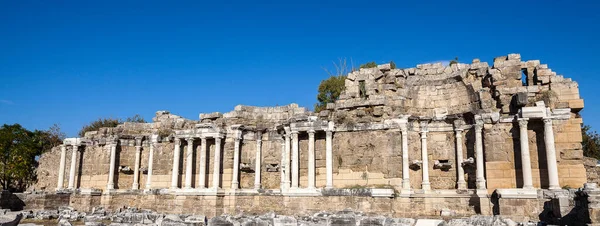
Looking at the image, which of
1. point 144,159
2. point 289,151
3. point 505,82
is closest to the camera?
point 505,82

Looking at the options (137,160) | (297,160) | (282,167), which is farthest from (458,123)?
(137,160)

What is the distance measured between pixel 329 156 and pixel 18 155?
25.7 meters

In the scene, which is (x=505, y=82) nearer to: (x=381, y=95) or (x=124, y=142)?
(x=381, y=95)

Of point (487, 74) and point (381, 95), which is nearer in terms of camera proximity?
point (487, 74)

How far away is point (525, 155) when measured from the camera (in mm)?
17766

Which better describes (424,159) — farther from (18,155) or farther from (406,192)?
(18,155)

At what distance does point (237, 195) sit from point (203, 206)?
1739mm

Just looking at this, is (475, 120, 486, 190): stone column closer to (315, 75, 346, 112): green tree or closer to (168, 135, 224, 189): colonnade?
(168, 135, 224, 189): colonnade

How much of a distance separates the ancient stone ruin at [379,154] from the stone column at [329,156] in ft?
0.16

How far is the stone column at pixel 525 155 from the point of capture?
17.6 metres

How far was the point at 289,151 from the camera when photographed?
22.9 meters

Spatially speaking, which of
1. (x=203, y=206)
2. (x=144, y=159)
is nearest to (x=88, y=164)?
(x=144, y=159)

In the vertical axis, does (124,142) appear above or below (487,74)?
below

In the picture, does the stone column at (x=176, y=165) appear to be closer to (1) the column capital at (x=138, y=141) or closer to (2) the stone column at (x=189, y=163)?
(2) the stone column at (x=189, y=163)
